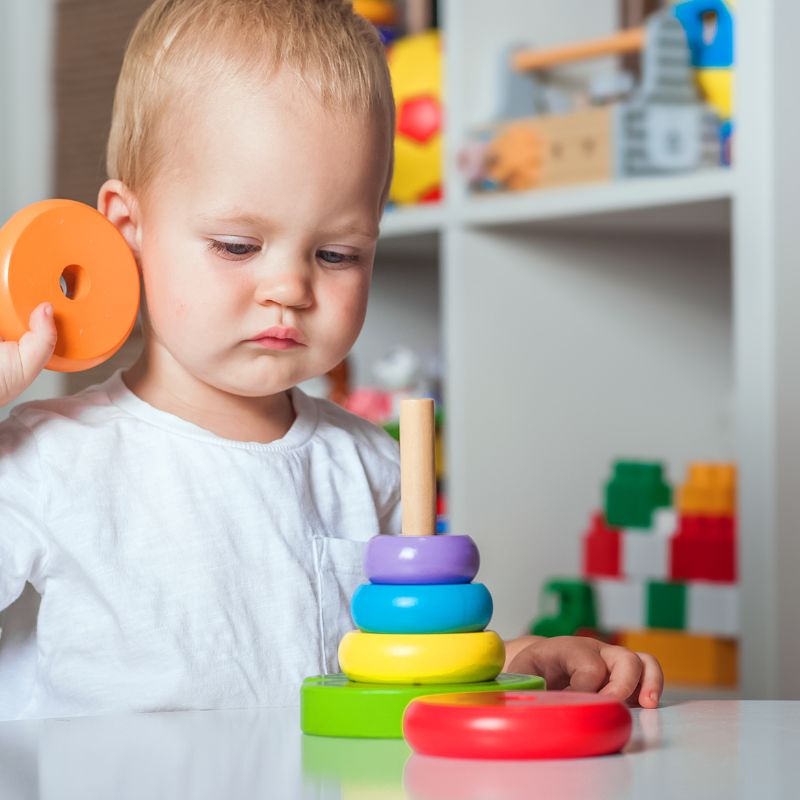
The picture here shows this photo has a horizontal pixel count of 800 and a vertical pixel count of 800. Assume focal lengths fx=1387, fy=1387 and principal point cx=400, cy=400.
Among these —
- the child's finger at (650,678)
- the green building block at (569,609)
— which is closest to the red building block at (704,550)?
the green building block at (569,609)

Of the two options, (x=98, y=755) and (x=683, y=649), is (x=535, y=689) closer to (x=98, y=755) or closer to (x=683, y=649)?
(x=98, y=755)

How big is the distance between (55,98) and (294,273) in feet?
5.03

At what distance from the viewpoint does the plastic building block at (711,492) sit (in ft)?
5.20

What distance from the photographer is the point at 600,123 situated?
61.6 inches

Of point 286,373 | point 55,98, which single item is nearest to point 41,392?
point 55,98

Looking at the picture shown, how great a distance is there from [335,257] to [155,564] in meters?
0.20

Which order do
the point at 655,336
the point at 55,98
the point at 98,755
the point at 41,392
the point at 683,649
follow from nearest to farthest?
the point at 98,755, the point at 683,649, the point at 655,336, the point at 41,392, the point at 55,98

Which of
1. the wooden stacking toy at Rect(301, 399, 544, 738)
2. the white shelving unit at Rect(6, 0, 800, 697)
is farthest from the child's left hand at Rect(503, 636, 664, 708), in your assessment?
the white shelving unit at Rect(6, 0, 800, 697)

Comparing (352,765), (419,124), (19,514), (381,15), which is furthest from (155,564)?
(381,15)

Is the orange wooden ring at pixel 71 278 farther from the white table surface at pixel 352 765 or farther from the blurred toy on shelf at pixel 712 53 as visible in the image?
the blurred toy on shelf at pixel 712 53

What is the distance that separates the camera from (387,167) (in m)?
0.79

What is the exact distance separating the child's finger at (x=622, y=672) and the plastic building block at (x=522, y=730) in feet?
0.63

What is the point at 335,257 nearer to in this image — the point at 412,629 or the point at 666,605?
the point at 412,629

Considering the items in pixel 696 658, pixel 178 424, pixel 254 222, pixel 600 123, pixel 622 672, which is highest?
pixel 600 123
